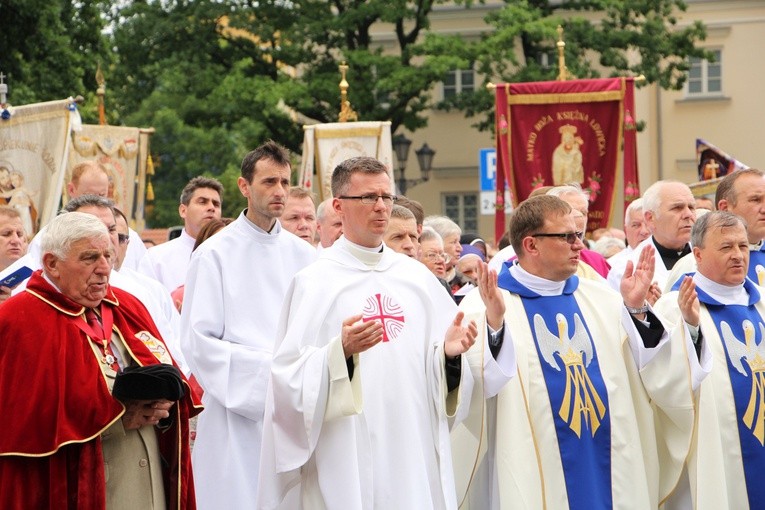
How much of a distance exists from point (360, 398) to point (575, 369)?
4.72ft

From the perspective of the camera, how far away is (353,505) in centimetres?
571

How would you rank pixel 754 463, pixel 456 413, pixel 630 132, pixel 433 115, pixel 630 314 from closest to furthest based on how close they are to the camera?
pixel 456 413
pixel 630 314
pixel 754 463
pixel 630 132
pixel 433 115

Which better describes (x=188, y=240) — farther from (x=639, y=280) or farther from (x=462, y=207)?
(x=462, y=207)

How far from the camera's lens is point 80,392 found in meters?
5.50

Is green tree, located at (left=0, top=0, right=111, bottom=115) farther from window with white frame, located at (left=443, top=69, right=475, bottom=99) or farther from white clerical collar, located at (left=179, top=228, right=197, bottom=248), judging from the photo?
white clerical collar, located at (left=179, top=228, right=197, bottom=248)

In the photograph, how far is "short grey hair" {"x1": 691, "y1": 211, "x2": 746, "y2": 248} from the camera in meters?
6.98

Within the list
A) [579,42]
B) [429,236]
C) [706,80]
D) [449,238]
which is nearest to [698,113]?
[706,80]

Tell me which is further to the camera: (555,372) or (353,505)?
(555,372)

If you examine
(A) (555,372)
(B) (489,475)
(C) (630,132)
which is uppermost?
(C) (630,132)

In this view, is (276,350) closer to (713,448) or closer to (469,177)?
(713,448)

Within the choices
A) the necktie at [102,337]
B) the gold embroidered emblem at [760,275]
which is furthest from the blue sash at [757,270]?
the necktie at [102,337]

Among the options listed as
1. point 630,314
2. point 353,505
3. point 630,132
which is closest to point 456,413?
point 353,505

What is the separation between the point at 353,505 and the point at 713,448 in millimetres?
2153

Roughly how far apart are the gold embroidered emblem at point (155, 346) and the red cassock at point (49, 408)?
300 millimetres
